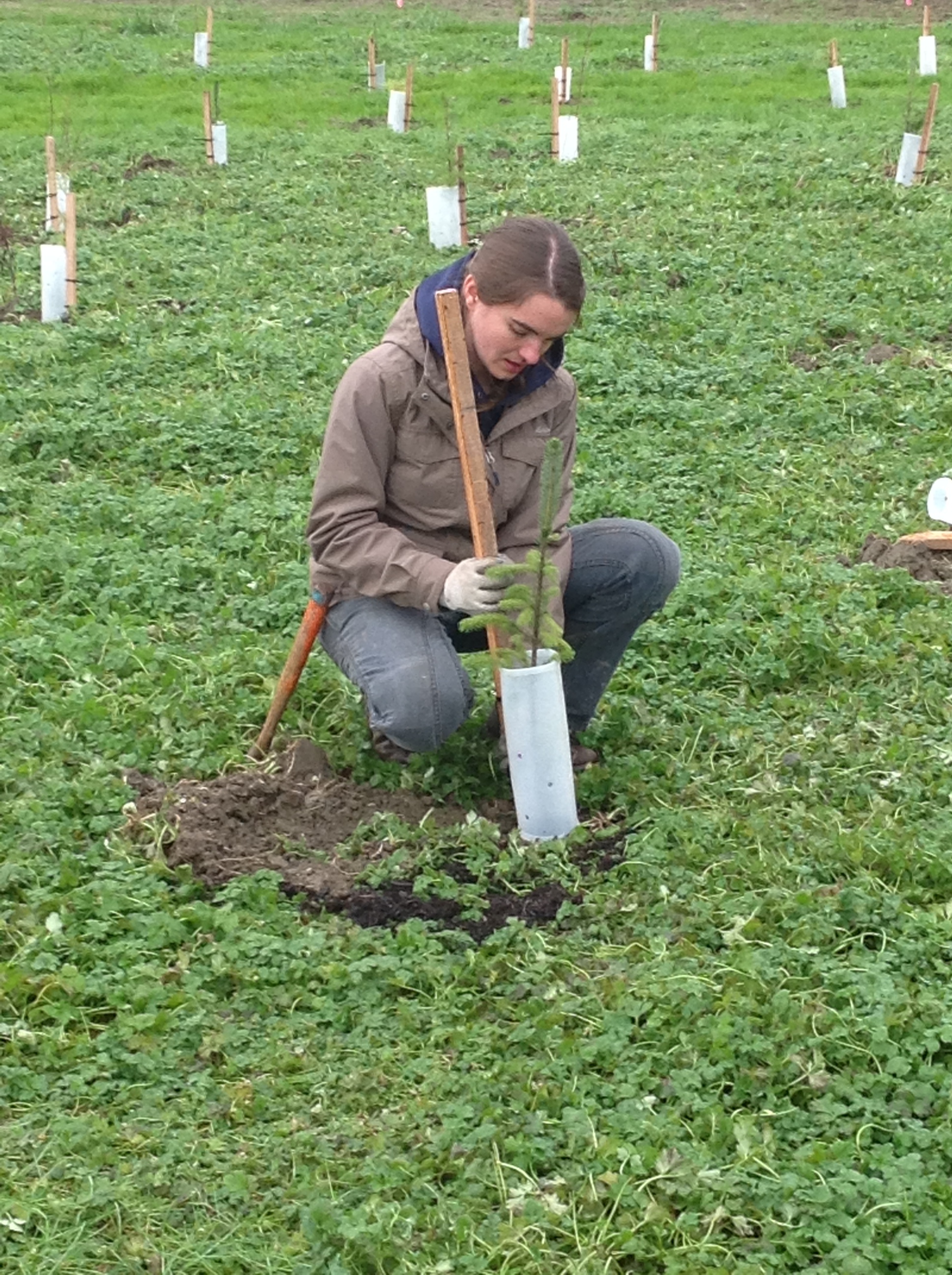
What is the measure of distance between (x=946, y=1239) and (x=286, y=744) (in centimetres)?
227

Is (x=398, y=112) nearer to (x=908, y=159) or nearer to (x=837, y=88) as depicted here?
(x=837, y=88)

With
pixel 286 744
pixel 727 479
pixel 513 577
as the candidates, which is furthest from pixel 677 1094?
pixel 727 479

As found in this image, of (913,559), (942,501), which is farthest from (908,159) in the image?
(913,559)

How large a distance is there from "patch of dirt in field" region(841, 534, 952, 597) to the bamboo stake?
492 centimetres

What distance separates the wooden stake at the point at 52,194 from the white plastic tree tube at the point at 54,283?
3.95 feet

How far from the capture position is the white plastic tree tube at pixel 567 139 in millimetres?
12672

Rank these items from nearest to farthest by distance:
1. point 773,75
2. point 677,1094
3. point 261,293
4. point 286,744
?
point 677,1094, point 286,744, point 261,293, point 773,75

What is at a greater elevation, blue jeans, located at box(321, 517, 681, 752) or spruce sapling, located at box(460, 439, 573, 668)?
spruce sapling, located at box(460, 439, 573, 668)

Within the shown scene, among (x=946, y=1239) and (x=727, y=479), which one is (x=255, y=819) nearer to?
(x=946, y=1239)

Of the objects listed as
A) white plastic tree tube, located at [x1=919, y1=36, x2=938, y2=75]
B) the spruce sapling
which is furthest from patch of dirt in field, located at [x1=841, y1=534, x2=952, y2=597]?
white plastic tree tube, located at [x1=919, y1=36, x2=938, y2=75]

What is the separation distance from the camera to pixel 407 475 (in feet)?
12.5

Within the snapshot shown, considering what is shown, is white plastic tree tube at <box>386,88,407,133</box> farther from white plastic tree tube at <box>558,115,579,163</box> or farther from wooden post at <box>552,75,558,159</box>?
white plastic tree tube at <box>558,115,579,163</box>

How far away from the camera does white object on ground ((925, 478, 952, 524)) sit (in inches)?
214

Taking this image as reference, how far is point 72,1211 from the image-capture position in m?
2.71
